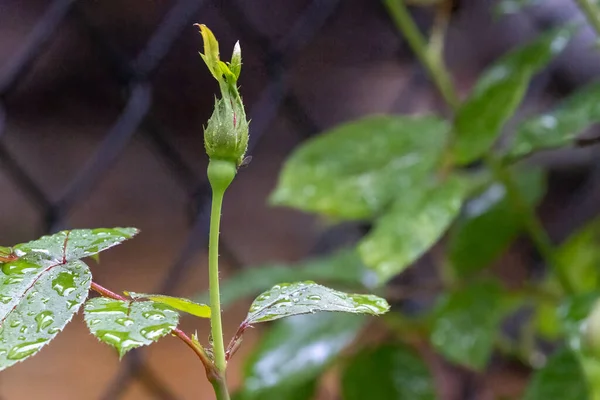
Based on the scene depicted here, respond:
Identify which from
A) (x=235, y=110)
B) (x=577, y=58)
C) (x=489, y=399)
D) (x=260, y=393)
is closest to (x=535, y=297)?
(x=260, y=393)

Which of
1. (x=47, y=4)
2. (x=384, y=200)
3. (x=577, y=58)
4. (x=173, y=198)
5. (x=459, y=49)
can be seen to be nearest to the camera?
(x=384, y=200)

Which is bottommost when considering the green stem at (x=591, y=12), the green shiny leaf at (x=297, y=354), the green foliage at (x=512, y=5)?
the green shiny leaf at (x=297, y=354)

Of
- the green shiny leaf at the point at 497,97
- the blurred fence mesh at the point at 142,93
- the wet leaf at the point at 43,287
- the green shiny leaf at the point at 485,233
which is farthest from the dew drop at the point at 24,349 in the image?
the blurred fence mesh at the point at 142,93

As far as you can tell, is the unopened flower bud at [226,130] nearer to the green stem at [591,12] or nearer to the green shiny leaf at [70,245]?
the green shiny leaf at [70,245]

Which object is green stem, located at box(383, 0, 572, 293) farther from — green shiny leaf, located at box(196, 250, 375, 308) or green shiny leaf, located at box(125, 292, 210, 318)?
green shiny leaf, located at box(125, 292, 210, 318)

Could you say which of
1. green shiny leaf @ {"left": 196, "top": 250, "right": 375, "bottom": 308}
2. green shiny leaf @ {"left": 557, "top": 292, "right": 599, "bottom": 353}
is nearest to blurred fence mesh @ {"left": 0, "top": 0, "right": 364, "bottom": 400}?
green shiny leaf @ {"left": 196, "top": 250, "right": 375, "bottom": 308}

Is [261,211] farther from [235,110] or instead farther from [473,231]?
[235,110]

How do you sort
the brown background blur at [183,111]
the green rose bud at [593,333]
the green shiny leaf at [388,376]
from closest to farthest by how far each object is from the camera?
the green rose bud at [593,333] → the green shiny leaf at [388,376] → the brown background blur at [183,111]
